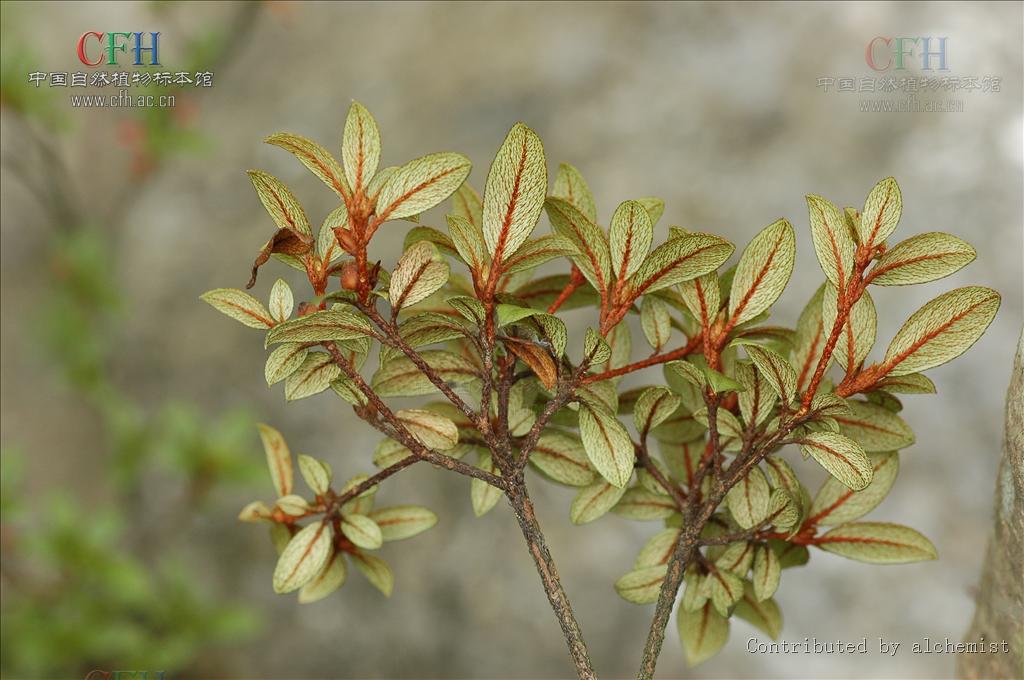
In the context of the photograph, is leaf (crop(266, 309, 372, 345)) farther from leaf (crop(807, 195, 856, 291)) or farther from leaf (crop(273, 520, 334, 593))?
leaf (crop(807, 195, 856, 291))

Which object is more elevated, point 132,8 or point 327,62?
point 132,8

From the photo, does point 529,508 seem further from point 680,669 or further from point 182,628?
point 182,628

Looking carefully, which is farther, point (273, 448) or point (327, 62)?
point (327, 62)

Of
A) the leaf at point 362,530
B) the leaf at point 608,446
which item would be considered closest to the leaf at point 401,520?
the leaf at point 362,530

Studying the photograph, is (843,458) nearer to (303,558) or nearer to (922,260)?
(922,260)

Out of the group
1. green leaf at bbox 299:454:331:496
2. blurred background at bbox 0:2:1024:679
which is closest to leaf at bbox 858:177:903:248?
green leaf at bbox 299:454:331:496

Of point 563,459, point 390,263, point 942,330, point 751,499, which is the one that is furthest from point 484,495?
point 390,263

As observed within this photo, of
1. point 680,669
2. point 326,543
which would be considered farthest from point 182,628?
point 326,543

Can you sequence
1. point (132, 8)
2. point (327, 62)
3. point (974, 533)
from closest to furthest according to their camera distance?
point (974, 533) → point (327, 62) → point (132, 8)
